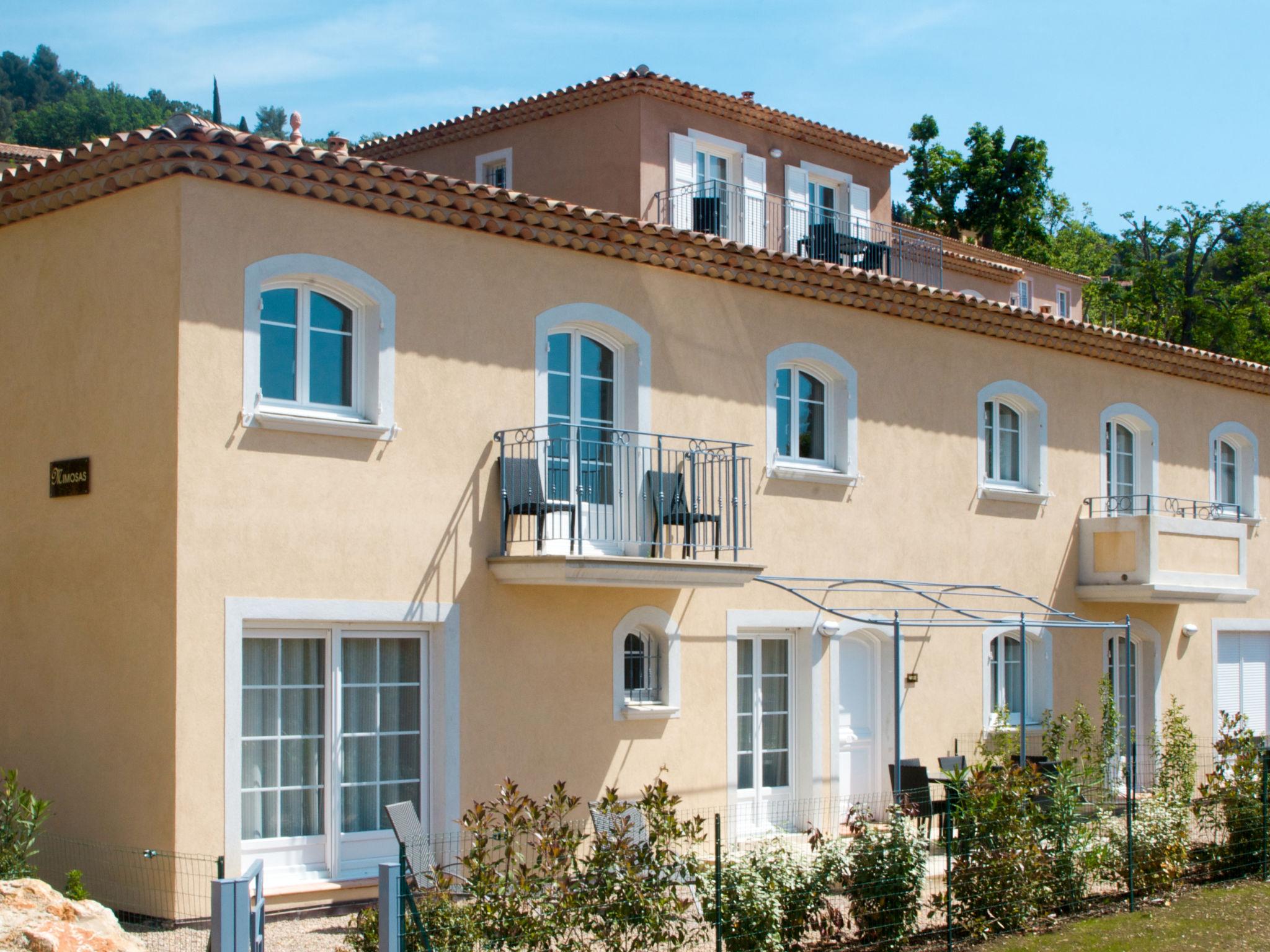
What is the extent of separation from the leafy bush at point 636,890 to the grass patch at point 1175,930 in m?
2.94

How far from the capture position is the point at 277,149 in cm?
1128

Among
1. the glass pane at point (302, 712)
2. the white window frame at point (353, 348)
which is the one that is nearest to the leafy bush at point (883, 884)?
the glass pane at point (302, 712)

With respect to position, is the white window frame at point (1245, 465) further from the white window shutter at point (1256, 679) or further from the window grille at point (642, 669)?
the window grille at point (642, 669)

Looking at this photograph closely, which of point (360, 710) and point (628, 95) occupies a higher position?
point (628, 95)

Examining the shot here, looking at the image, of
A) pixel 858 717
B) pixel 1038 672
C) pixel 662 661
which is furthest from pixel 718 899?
pixel 1038 672

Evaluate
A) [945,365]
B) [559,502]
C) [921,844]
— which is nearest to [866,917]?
[921,844]

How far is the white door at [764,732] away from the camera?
14.9m

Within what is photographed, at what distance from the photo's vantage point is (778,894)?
9.75 metres

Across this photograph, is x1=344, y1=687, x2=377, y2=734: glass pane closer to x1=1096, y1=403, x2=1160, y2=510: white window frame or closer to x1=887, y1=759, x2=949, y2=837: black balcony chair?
x1=887, y1=759, x2=949, y2=837: black balcony chair

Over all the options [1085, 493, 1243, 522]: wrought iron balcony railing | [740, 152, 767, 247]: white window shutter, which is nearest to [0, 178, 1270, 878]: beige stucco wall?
[1085, 493, 1243, 522]: wrought iron balcony railing

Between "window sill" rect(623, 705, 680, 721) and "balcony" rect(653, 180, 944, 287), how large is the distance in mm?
8262

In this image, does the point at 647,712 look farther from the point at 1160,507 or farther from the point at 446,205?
the point at 1160,507

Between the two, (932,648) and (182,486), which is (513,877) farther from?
(932,648)

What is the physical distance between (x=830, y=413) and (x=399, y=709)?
621cm
